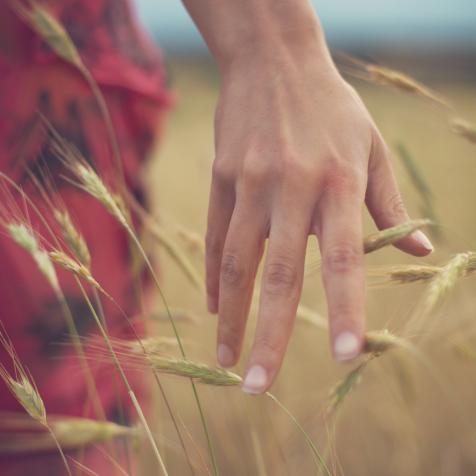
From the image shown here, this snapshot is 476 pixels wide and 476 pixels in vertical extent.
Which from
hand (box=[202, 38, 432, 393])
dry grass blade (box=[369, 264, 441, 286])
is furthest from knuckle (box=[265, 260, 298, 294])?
dry grass blade (box=[369, 264, 441, 286])

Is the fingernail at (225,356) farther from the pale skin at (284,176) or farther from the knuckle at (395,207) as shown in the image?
the knuckle at (395,207)

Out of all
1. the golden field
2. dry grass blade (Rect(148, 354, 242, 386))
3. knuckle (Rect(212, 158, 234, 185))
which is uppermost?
knuckle (Rect(212, 158, 234, 185))

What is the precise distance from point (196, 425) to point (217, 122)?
1.27 metres

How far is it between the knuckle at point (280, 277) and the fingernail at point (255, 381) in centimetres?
7

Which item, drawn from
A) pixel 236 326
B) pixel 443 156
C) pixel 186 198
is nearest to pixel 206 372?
pixel 236 326

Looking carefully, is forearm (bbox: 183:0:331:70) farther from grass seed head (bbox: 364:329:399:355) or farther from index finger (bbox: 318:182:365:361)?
grass seed head (bbox: 364:329:399:355)

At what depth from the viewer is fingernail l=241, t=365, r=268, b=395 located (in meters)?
0.54

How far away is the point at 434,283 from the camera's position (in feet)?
1.75

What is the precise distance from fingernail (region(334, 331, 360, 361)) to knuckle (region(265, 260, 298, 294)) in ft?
0.25

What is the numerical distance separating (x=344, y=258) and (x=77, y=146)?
22.4 inches

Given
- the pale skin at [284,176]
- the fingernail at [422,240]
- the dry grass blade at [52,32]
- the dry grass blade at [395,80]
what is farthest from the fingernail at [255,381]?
the dry grass blade at [52,32]

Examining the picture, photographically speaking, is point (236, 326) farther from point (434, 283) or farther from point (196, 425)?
point (196, 425)

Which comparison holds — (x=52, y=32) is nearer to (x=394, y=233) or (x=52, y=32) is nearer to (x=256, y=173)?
(x=256, y=173)

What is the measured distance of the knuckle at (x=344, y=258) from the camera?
0.53 meters
